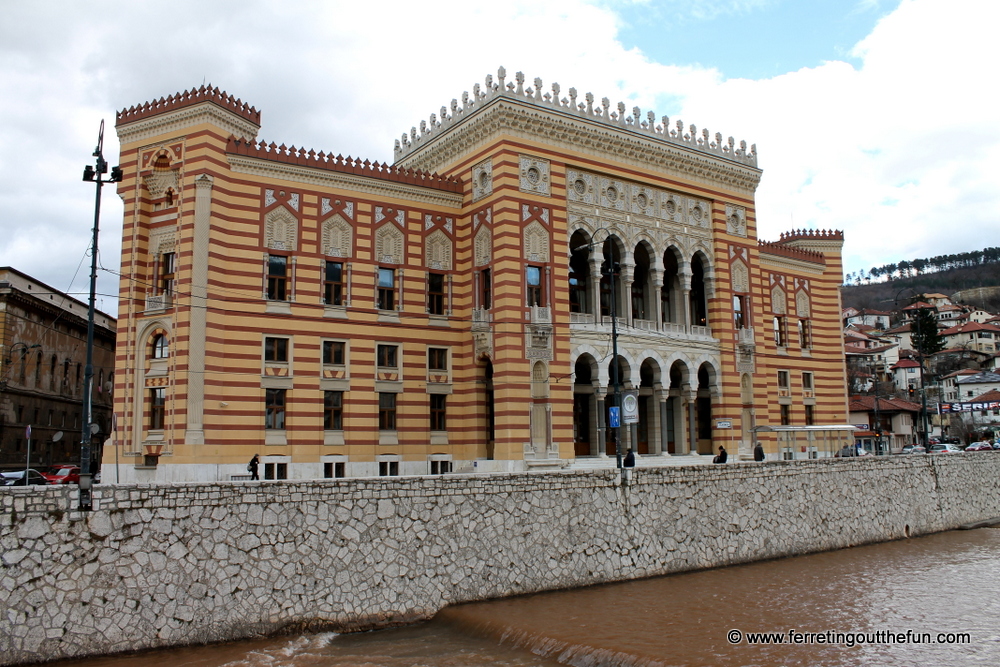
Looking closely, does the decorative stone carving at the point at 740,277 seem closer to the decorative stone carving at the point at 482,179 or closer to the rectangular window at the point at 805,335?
the rectangular window at the point at 805,335

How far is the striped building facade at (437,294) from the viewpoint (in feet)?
102

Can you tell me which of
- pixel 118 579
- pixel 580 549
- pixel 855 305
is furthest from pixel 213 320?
pixel 855 305

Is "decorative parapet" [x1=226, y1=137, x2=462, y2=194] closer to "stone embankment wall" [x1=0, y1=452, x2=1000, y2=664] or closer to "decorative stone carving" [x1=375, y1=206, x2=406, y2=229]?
"decorative stone carving" [x1=375, y1=206, x2=406, y2=229]

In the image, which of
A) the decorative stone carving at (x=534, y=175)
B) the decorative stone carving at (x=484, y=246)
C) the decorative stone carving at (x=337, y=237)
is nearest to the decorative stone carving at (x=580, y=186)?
the decorative stone carving at (x=534, y=175)

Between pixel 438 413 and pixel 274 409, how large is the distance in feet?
24.7

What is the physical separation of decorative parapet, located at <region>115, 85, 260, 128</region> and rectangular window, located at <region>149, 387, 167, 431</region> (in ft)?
37.8

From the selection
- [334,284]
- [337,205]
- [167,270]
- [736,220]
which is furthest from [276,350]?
[736,220]

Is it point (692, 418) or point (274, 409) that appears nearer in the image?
point (274, 409)

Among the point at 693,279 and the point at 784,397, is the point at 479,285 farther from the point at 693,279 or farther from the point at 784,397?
the point at 784,397

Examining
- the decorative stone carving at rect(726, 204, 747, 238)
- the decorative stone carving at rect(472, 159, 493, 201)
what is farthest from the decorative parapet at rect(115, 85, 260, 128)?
the decorative stone carving at rect(726, 204, 747, 238)

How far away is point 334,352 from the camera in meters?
33.5

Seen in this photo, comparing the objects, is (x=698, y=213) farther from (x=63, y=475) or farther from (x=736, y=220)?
(x=63, y=475)

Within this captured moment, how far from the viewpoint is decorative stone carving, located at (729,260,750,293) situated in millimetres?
42469

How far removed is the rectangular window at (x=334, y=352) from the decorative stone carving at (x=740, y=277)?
71.5ft
